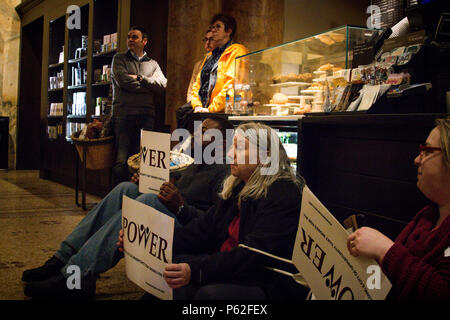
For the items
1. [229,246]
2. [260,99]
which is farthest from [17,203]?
[229,246]

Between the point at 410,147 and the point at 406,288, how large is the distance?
898 millimetres

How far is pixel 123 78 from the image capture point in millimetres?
5105

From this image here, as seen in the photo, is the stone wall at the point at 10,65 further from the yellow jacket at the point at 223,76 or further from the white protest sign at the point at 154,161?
the white protest sign at the point at 154,161

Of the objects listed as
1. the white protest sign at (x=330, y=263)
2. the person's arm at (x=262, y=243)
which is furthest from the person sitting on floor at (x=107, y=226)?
the white protest sign at (x=330, y=263)

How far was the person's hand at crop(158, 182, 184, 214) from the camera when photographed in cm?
228

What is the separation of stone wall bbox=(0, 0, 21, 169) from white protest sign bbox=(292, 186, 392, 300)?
9.02m

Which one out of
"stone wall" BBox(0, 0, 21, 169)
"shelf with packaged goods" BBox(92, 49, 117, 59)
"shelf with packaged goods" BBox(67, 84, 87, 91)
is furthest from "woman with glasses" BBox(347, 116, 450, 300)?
"stone wall" BBox(0, 0, 21, 169)

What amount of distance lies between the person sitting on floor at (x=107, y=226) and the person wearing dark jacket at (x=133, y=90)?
2.40 meters

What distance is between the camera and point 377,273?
4.04ft

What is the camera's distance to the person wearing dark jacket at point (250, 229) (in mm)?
1593

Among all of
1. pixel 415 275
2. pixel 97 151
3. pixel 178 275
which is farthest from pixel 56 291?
pixel 97 151

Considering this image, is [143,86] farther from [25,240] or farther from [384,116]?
[384,116]

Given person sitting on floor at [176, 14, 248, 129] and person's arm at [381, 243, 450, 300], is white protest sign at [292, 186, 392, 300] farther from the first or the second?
person sitting on floor at [176, 14, 248, 129]
